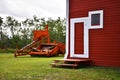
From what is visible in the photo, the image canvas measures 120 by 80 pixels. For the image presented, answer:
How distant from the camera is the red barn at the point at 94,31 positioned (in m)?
12.4

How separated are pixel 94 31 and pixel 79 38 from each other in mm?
1025

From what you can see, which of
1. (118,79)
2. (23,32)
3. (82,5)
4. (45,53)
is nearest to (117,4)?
(82,5)

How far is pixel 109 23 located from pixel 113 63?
5.81 feet

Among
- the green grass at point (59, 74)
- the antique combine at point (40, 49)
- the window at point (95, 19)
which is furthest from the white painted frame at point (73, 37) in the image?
the antique combine at point (40, 49)

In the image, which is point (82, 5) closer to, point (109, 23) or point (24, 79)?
point (109, 23)

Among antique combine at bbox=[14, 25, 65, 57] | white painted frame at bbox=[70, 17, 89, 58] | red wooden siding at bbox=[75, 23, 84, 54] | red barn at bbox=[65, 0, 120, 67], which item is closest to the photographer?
red barn at bbox=[65, 0, 120, 67]

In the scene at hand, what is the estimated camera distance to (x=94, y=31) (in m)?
13.2

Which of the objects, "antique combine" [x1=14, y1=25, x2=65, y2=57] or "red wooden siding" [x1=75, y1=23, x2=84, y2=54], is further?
"antique combine" [x1=14, y1=25, x2=65, y2=57]

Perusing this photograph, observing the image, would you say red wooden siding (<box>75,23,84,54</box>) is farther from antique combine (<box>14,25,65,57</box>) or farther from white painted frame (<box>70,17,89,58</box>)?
antique combine (<box>14,25,65,57</box>)

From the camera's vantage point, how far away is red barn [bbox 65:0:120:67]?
487 inches

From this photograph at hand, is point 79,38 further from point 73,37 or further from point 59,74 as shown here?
point 59,74

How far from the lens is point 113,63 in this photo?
1239 centimetres

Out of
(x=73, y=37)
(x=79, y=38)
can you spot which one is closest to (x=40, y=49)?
(x=73, y=37)

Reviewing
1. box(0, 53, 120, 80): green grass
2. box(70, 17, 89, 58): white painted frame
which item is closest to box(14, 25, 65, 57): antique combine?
box(70, 17, 89, 58): white painted frame
